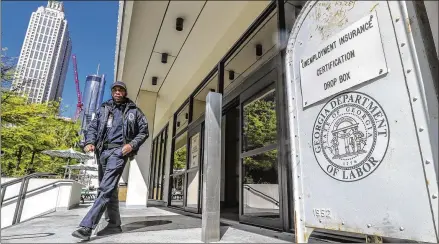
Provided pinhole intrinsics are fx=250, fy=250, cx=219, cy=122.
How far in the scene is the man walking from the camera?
222 centimetres

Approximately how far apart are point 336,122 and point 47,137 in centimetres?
1209

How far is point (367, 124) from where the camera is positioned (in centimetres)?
100

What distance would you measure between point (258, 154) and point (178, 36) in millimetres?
2629

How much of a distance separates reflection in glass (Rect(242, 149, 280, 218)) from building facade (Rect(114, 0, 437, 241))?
0.04ft

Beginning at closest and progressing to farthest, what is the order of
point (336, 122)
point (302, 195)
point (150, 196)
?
point (336, 122)
point (302, 195)
point (150, 196)

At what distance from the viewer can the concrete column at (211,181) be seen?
195cm

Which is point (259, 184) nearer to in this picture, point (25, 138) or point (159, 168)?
point (159, 168)

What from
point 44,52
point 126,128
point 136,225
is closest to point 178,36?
point 126,128

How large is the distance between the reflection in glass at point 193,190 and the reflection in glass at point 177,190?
0.46 meters

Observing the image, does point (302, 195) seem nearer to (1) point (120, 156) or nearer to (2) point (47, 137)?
(1) point (120, 156)

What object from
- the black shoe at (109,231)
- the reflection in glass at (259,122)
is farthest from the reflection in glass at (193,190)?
the black shoe at (109,231)

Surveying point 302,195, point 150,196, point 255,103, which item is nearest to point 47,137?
point 150,196

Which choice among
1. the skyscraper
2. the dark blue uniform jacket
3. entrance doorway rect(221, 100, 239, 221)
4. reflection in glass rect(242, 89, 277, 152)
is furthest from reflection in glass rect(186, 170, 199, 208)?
the skyscraper

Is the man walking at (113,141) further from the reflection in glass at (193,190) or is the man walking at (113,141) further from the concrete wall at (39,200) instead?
the concrete wall at (39,200)
